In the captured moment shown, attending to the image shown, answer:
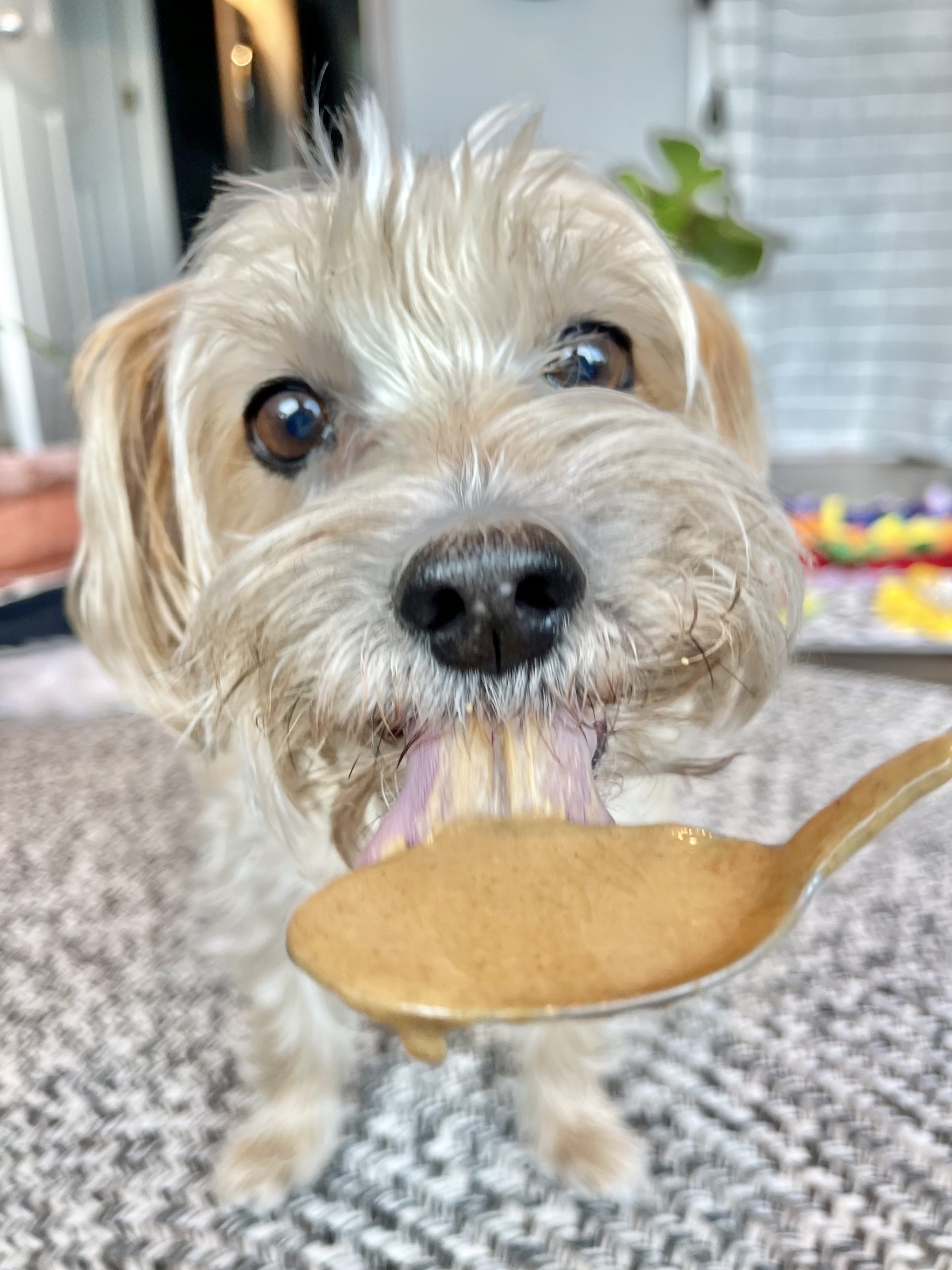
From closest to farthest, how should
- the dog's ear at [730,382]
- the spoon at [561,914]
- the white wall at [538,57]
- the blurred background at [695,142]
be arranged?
the spoon at [561,914] < the dog's ear at [730,382] < the blurred background at [695,142] < the white wall at [538,57]

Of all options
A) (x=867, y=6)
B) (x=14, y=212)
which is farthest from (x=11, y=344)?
(x=867, y=6)

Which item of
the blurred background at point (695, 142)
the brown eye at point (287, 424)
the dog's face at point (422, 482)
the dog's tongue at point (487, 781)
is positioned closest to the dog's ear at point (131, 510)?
the dog's face at point (422, 482)

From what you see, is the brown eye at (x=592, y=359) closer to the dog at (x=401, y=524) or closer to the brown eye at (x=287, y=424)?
the dog at (x=401, y=524)

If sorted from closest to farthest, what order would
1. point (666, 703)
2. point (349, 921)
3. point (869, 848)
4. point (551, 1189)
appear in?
1. point (349, 921)
2. point (666, 703)
3. point (551, 1189)
4. point (869, 848)

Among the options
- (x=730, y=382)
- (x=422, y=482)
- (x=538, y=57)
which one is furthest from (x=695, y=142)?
(x=422, y=482)

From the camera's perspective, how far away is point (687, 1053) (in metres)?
1.05

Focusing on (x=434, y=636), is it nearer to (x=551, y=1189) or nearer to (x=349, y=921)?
(x=349, y=921)

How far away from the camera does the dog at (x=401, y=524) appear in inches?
26.4

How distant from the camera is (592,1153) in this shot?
914 millimetres

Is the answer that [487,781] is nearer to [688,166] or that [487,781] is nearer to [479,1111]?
[479,1111]

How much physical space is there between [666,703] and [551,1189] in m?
0.51

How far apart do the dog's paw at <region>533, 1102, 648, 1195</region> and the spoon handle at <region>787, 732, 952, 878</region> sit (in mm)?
442

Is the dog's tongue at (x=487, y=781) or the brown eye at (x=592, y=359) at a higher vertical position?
the brown eye at (x=592, y=359)

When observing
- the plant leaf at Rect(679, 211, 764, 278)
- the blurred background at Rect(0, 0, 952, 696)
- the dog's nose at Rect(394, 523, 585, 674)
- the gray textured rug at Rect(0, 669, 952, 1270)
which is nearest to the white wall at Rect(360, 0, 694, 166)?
the blurred background at Rect(0, 0, 952, 696)
